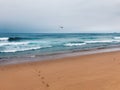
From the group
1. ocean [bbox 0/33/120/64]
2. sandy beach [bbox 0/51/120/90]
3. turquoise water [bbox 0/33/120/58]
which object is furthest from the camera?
turquoise water [bbox 0/33/120/58]

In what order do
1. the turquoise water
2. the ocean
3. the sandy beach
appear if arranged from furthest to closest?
the turquoise water
the ocean
the sandy beach

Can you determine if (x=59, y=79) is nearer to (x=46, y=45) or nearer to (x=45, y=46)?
(x=45, y=46)

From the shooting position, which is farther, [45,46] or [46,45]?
[46,45]

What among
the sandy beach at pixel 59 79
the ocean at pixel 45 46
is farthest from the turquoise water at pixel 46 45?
the sandy beach at pixel 59 79

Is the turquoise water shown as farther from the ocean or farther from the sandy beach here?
the sandy beach

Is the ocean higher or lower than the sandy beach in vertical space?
lower

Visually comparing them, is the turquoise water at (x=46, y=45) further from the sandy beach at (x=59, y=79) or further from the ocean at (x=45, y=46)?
the sandy beach at (x=59, y=79)

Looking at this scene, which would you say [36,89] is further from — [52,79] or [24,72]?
[24,72]

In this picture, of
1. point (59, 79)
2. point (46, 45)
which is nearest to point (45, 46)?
point (46, 45)

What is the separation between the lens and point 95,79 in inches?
279

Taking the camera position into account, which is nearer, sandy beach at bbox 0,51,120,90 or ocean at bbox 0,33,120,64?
sandy beach at bbox 0,51,120,90

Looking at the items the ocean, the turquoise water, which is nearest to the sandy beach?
the ocean

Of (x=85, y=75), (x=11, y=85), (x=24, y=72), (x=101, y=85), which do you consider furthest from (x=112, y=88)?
(x=24, y=72)

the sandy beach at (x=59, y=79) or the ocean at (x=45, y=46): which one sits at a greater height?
the sandy beach at (x=59, y=79)
